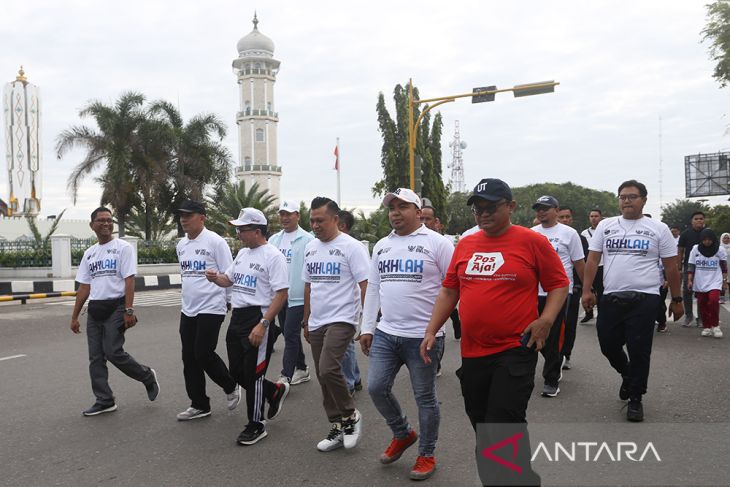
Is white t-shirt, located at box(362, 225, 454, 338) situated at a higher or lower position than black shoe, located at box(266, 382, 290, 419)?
higher

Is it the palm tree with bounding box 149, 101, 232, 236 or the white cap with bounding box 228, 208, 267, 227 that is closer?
the white cap with bounding box 228, 208, 267, 227

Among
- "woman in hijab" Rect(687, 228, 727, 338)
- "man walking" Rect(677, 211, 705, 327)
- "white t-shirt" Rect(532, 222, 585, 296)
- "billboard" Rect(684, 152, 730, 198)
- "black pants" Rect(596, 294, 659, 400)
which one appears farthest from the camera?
"billboard" Rect(684, 152, 730, 198)

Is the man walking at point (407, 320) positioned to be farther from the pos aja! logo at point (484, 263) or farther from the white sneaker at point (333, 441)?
the pos aja! logo at point (484, 263)

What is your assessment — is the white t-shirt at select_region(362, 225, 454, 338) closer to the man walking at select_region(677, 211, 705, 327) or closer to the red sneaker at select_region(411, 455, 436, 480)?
the red sneaker at select_region(411, 455, 436, 480)

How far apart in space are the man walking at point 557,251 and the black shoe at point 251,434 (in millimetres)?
2665

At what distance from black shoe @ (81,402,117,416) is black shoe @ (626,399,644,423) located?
14.1ft

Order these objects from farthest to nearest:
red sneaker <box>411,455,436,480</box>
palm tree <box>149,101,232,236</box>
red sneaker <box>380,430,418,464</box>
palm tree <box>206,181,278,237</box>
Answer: palm tree <box>149,101,232,236</box> < palm tree <box>206,181,278,237</box> < red sneaker <box>380,430,418,464</box> < red sneaker <box>411,455,436,480</box>

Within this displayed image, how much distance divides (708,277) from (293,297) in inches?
259

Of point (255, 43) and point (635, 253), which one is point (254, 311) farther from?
point (255, 43)

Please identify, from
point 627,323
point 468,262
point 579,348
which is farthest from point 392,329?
point 579,348

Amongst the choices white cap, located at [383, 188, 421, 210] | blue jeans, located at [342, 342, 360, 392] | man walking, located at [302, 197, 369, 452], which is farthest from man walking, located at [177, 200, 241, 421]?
white cap, located at [383, 188, 421, 210]

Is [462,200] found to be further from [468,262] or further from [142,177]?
[468,262]

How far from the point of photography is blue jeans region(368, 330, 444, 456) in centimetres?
395

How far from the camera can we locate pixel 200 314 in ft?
17.3
